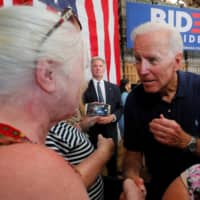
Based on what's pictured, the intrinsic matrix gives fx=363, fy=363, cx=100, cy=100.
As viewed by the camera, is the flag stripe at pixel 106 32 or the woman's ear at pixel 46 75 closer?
the woman's ear at pixel 46 75

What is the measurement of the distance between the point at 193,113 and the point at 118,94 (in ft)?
7.35

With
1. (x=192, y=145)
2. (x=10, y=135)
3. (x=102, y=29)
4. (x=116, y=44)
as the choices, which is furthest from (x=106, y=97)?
(x=10, y=135)

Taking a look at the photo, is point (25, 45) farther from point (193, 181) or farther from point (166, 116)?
point (166, 116)

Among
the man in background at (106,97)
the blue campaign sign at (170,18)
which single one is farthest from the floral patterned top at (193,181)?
the blue campaign sign at (170,18)

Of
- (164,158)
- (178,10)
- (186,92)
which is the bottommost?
(164,158)

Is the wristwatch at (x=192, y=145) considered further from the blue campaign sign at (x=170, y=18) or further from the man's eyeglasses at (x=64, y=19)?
the blue campaign sign at (x=170, y=18)

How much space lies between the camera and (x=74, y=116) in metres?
1.33

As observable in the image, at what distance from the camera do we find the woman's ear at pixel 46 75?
0.65 metres

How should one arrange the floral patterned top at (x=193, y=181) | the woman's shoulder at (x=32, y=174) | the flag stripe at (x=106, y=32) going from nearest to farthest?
the woman's shoulder at (x=32, y=174), the floral patterned top at (x=193, y=181), the flag stripe at (x=106, y=32)

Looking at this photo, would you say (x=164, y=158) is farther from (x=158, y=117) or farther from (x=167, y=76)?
(x=167, y=76)

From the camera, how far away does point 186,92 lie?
4.98ft

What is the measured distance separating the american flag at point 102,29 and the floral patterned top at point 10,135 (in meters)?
4.03

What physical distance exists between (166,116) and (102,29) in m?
3.57

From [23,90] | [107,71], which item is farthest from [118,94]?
[23,90]
